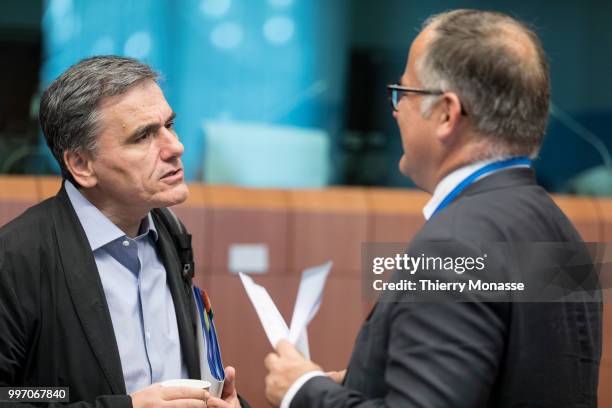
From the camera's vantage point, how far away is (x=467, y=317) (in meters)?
1.54

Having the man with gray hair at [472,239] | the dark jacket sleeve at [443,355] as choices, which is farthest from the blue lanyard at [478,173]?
the dark jacket sleeve at [443,355]

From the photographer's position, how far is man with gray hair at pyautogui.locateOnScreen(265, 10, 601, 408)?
1539 mm

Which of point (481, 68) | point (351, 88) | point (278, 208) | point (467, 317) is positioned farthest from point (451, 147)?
point (351, 88)

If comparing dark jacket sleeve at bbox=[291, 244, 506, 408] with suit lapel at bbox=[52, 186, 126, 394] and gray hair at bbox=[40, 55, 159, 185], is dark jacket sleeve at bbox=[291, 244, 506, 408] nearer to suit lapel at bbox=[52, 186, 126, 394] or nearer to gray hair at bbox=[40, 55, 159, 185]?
suit lapel at bbox=[52, 186, 126, 394]

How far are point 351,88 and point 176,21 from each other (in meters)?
1.27

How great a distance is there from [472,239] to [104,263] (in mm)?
1052

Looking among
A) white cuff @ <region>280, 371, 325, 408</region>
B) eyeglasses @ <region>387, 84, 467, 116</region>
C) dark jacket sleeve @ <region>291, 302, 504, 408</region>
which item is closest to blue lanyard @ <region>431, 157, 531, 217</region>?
eyeglasses @ <region>387, 84, 467, 116</region>

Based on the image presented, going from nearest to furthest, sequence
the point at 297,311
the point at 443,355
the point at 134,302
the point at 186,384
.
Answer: the point at 443,355, the point at 297,311, the point at 186,384, the point at 134,302

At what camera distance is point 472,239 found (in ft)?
5.20

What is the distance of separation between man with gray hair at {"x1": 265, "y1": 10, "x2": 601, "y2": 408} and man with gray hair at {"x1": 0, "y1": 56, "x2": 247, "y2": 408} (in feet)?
1.77

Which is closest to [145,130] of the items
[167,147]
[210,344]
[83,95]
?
[167,147]

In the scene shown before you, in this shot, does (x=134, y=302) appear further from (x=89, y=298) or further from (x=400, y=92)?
(x=400, y=92)

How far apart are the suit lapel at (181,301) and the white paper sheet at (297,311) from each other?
39 centimetres

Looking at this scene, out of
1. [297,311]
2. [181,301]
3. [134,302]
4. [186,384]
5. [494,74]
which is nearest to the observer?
[494,74]
